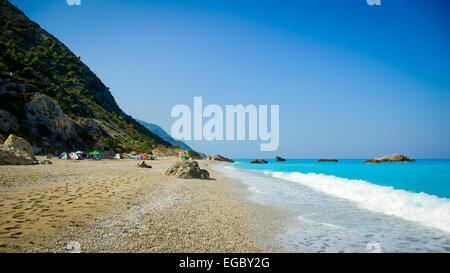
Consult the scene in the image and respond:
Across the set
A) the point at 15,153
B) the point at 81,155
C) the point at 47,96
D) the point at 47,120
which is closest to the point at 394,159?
the point at 81,155

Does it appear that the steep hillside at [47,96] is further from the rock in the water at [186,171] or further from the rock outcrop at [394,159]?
the rock outcrop at [394,159]

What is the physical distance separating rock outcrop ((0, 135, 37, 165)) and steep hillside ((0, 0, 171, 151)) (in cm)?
1626

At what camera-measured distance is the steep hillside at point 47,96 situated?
1606 inches

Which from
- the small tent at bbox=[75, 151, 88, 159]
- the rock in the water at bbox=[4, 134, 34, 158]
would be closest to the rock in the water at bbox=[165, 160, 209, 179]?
the rock in the water at bbox=[4, 134, 34, 158]

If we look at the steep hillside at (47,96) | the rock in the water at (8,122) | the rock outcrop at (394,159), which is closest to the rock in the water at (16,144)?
the steep hillside at (47,96)

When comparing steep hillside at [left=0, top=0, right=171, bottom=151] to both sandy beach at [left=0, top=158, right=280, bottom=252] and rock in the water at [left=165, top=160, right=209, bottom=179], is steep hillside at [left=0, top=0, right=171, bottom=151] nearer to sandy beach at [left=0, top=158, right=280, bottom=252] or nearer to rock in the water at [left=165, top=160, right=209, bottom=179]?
rock in the water at [left=165, top=160, right=209, bottom=179]

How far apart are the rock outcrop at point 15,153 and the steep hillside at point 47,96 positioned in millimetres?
16258

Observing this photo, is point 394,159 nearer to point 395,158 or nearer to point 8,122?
point 395,158
